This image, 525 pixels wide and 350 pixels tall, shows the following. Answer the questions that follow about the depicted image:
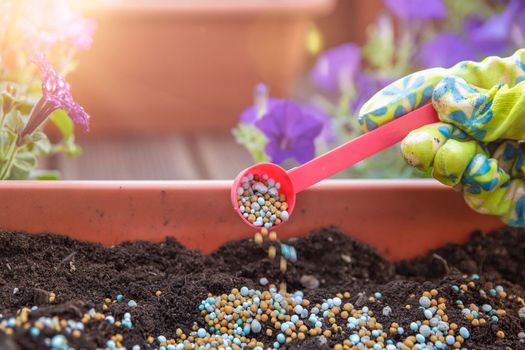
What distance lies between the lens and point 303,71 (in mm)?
2754

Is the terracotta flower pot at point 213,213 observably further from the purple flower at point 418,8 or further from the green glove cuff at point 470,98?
the purple flower at point 418,8

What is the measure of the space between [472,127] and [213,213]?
422mm

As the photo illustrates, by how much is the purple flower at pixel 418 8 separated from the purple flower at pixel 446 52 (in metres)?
0.07

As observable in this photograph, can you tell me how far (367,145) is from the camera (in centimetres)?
101

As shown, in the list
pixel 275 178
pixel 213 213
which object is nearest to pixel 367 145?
pixel 275 178

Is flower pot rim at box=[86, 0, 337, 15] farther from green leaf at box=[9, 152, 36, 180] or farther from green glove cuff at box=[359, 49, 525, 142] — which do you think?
green glove cuff at box=[359, 49, 525, 142]

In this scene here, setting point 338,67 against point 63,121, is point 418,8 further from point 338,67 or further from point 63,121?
point 63,121

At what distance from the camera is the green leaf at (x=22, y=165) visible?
3.81 ft

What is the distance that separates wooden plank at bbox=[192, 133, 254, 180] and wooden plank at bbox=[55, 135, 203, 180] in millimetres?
35

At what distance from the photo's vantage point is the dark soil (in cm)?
94

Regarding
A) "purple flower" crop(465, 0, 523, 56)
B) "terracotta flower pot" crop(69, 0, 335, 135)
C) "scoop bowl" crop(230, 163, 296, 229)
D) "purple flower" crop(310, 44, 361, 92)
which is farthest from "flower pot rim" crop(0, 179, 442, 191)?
"terracotta flower pot" crop(69, 0, 335, 135)

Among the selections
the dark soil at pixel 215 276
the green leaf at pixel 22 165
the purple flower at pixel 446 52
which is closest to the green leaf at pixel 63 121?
the green leaf at pixel 22 165

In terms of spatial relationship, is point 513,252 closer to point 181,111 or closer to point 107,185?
point 107,185

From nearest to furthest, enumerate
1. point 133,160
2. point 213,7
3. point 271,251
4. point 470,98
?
point 470,98 < point 271,251 < point 133,160 < point 213,7
